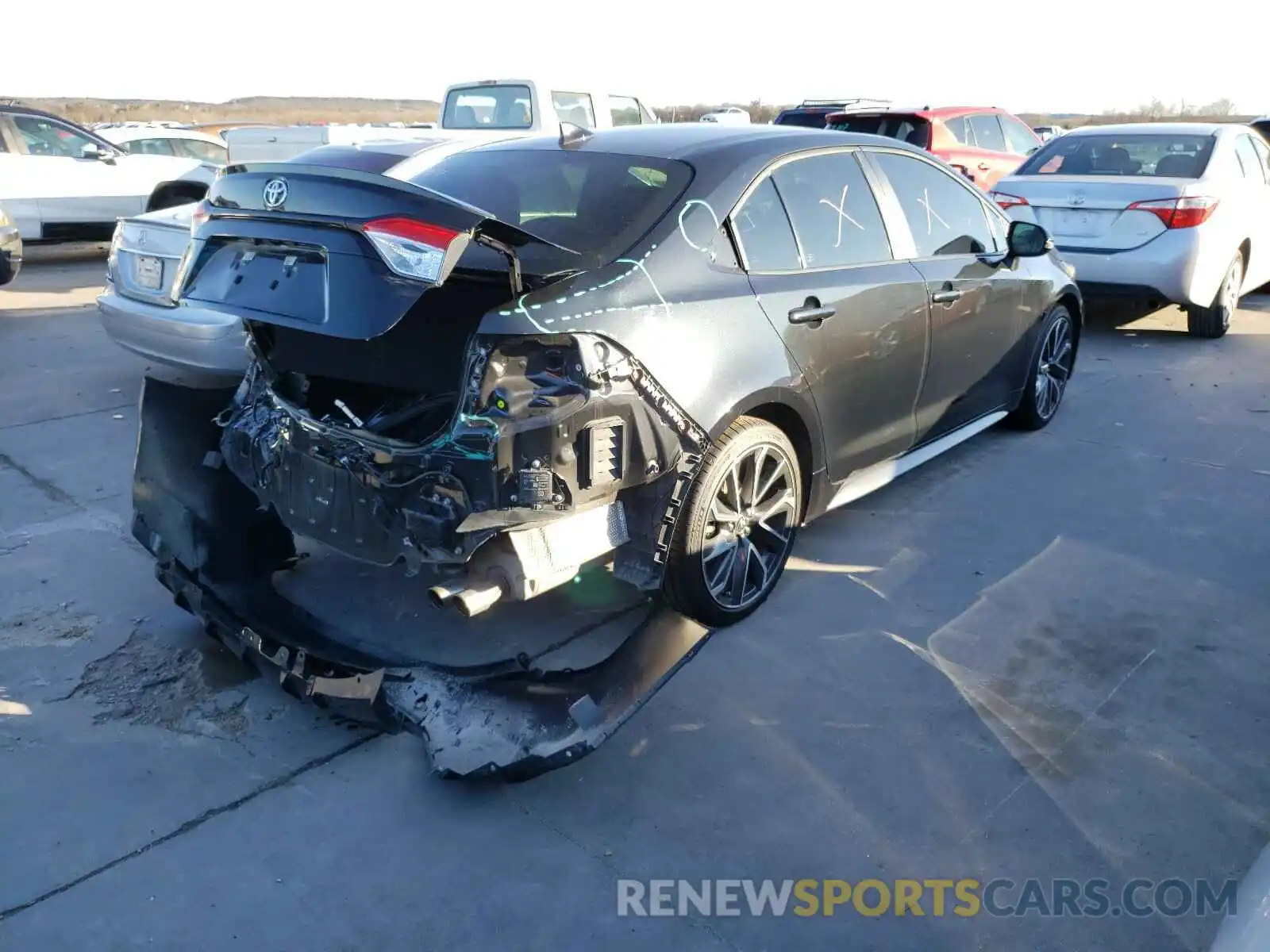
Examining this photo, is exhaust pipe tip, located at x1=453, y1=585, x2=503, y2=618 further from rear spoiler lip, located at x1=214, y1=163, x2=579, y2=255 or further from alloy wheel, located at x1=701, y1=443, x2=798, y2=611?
rear spoiler lip, located at x1=214, y1=163, x2=579, y2=255

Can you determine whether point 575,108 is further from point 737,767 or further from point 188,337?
point 737,767

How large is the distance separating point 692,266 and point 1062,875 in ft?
6.90

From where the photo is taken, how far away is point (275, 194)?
300 centimetres

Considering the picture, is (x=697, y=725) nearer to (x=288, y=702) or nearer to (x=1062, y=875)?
(x=1062, y=875)

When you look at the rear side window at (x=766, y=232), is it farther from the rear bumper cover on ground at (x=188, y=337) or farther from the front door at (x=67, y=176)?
the front door at (x=67, y=176)

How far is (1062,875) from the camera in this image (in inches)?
105

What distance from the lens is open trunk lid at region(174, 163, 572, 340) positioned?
2.70m

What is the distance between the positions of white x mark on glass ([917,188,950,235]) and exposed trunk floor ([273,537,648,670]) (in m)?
2.19

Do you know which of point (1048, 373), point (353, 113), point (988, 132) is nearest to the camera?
point (1048, 373)

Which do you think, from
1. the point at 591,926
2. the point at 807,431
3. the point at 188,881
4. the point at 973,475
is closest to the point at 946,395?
the point at 973,475

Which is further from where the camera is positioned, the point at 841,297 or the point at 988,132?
the point at 988,132

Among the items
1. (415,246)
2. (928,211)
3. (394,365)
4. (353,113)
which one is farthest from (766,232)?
(353,113)

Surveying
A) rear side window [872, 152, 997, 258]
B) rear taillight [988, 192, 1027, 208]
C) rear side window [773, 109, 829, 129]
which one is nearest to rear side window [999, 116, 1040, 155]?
rear side window [773, 109, 829, 129]

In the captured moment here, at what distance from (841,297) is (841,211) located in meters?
0.44
